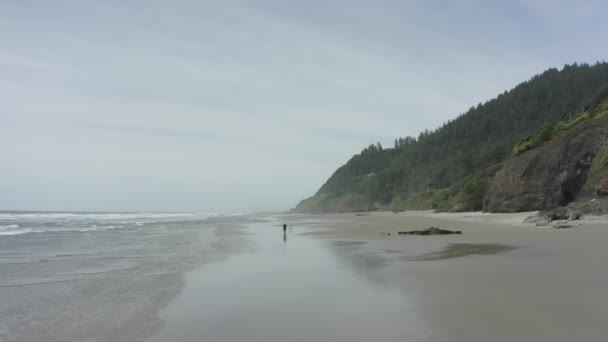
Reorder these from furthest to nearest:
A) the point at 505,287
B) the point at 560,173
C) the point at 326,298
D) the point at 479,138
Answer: the point at 479,138 < the point at 560,173 < the point at 326,298 < the point at 505,287

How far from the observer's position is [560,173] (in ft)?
134

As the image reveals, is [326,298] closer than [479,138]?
Yes

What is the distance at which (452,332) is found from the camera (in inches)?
271

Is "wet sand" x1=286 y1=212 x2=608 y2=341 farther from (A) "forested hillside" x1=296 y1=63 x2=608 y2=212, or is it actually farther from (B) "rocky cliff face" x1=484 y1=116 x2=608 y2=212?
(A) "forested hillside" x1=296 y1=63 x2=608 y2=212

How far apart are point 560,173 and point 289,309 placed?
134 ft

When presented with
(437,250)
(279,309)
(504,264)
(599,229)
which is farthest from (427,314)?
(599,229)

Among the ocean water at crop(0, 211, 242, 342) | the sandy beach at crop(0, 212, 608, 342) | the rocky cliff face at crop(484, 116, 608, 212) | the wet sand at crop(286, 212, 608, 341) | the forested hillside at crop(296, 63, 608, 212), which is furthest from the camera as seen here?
the forested hillside at crop(296, 63, 608, 212)

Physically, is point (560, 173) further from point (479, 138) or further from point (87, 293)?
point (479, 138)

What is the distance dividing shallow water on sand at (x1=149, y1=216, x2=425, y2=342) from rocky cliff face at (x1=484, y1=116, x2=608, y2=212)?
27.0m

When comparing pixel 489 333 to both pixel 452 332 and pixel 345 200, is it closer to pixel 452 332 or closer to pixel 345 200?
pixel 452 332

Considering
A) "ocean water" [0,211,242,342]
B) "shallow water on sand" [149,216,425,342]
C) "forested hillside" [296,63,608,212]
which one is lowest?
"ocean water" [0,211,242,342]

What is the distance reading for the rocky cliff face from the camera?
32969mm

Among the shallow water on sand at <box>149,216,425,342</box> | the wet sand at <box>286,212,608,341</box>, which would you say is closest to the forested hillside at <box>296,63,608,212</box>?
the wet sand at <box>286,212,608,341</box>

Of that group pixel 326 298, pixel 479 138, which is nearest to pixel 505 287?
pixel 326 298
